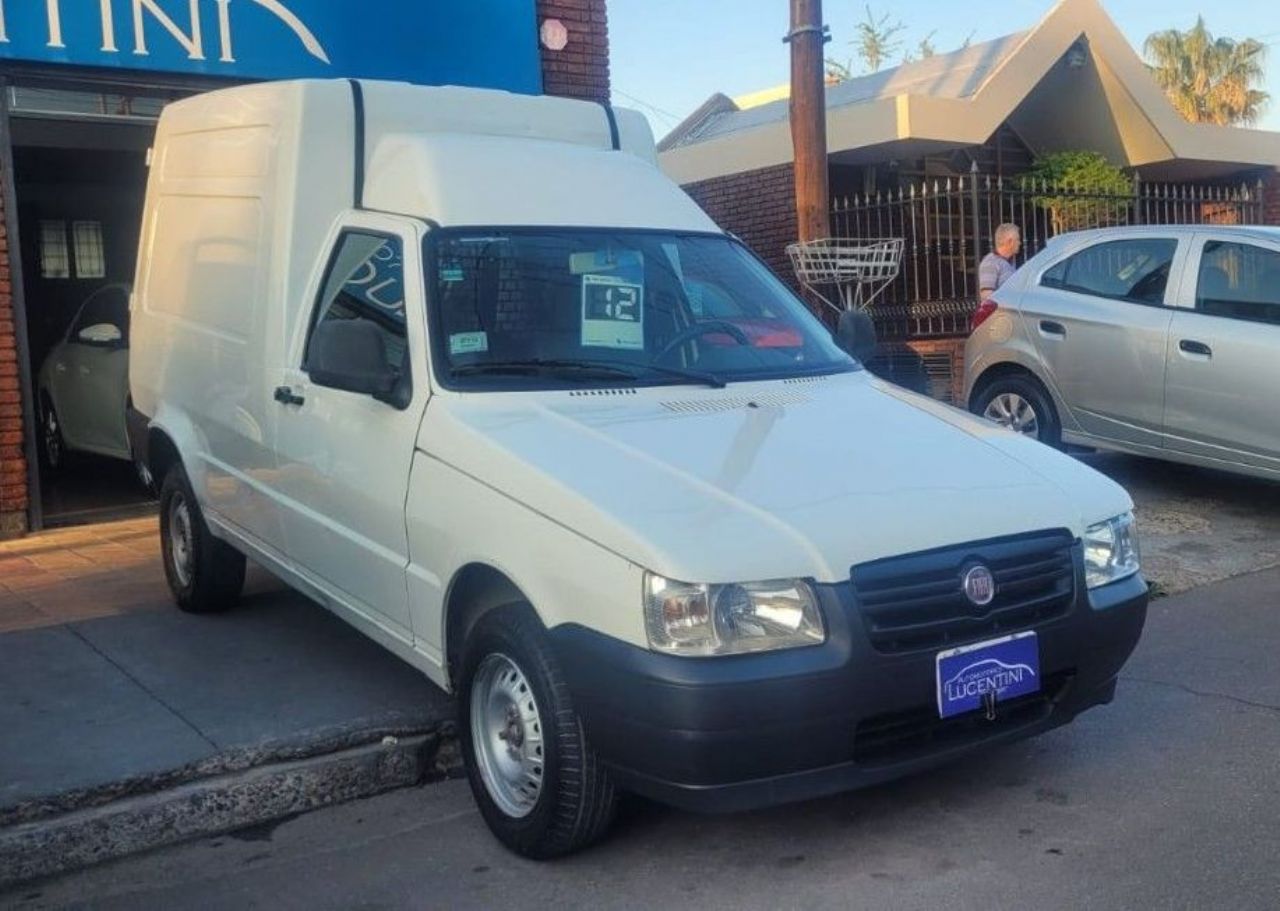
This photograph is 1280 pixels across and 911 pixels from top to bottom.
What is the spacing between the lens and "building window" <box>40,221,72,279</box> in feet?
41.9

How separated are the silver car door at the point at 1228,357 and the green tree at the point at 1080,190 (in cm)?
610

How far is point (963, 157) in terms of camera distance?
1602cm

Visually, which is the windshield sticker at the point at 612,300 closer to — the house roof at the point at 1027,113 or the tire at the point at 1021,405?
the tire at the point at 1021,405

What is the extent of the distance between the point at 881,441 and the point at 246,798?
2294mm

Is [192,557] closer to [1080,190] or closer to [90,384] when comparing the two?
[90,384]

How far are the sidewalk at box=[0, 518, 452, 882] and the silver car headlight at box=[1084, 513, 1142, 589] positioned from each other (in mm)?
2263

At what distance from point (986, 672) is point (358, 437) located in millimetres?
2244

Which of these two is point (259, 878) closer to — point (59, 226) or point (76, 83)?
point (76, 83)

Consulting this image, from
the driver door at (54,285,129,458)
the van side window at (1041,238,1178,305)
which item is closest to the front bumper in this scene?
the van side window at (1041,238,1178,305)

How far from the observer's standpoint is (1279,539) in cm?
783

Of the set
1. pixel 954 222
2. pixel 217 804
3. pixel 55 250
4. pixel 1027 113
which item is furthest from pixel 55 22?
pixel 1027 113

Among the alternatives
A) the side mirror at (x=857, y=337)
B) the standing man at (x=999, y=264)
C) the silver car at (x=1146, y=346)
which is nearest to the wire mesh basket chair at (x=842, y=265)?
the standing man at (x=999, y=264)

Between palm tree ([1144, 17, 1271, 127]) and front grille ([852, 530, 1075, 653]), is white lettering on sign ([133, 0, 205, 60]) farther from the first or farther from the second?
palm tree ([1144, 17, 1271, 127])

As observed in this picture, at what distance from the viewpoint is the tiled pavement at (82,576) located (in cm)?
651
